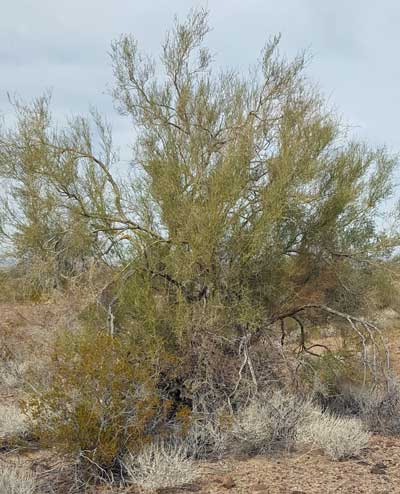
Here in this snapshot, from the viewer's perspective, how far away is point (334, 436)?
7.29 meters

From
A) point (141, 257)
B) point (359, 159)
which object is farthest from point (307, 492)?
point (359, 159)

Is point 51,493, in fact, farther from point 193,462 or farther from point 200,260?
point 200,260

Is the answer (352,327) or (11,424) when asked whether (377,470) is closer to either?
(352,327)

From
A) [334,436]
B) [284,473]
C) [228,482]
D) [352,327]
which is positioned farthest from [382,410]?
[228,482]

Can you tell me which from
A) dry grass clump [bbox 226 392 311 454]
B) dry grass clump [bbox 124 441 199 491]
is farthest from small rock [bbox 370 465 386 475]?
dry grass clump [bbox 124 441 199 491]

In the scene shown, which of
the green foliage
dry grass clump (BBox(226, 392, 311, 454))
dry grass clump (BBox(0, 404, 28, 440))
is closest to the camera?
the green foliage

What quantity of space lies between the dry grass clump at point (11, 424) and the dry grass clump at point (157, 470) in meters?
1.90

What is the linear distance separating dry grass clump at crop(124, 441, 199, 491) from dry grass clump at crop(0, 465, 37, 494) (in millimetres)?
954

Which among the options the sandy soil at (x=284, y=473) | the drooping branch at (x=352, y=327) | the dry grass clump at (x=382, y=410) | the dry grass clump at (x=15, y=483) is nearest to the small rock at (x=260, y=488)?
the sandy soil at (x=284, y=473)

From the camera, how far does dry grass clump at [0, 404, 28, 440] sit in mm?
7902

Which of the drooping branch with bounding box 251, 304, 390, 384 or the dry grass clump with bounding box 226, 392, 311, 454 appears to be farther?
the drooping branch with bounding box 251, 304, 390, 384

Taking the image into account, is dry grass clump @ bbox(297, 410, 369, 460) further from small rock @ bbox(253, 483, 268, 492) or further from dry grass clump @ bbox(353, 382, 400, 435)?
small rock @ bbox(253, 483, 268, 492)

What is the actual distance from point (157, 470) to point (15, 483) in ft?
4.40

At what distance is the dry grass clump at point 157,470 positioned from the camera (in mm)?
6145
